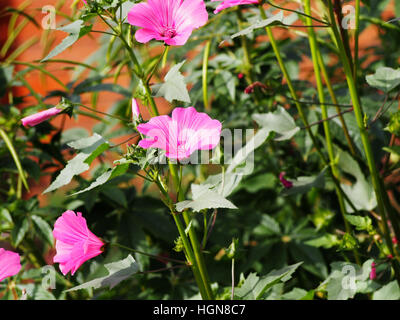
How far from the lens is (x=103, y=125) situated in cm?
101

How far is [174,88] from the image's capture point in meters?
0.47

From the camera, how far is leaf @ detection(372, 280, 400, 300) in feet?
1.99

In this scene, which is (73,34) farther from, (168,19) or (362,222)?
(362,222)

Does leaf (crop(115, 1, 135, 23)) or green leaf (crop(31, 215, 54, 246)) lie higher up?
leaf (crop(115, 1, 135, 23))

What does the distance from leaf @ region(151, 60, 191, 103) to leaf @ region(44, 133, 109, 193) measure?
70 mm

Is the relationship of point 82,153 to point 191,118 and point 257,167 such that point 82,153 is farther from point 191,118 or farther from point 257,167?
point 257,167

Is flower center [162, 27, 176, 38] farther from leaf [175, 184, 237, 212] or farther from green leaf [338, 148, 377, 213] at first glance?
green leaf [338, 148, 377, 213]

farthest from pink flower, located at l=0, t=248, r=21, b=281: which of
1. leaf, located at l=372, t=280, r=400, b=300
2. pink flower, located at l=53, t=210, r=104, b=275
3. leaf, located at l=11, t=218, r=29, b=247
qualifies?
leaf, located at l=372, t=280, r=400, b=300

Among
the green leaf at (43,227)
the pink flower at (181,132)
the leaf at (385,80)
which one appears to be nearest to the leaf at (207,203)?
the pink flower at (181,132)

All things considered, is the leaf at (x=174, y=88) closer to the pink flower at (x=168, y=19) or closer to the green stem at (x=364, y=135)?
the pink flower at (x=168, y=19)

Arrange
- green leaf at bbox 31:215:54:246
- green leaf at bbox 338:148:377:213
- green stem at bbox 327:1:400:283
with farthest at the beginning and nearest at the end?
green leaf at bbox 31:215:54:246 → green leaf at bbox 338:148:377:213 → green stem at bbox 327:1:400:283

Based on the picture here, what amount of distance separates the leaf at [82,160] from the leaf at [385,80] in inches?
12.2
